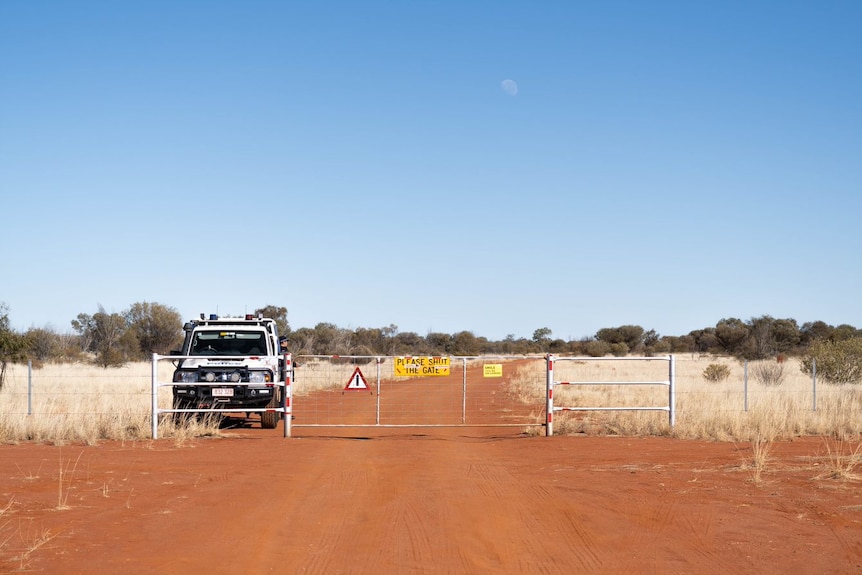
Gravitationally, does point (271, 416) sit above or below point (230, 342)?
below

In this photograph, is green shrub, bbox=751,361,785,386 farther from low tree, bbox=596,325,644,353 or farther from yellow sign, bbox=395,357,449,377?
low tree, bbox=596,325,644,353

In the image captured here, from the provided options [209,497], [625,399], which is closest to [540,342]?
[625,399]

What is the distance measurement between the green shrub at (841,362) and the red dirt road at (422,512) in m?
18.2

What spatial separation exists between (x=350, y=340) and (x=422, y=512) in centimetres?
7016

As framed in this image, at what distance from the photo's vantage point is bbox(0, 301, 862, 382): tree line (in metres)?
49.1

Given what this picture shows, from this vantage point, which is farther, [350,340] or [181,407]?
[350,340]

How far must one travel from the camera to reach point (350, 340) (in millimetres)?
79125

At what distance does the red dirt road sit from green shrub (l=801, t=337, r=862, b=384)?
59.8ft

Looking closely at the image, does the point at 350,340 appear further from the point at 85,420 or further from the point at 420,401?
the point at 85,420

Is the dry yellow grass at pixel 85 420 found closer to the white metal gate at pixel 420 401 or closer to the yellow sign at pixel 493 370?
the white metal gate at pixel 420 401

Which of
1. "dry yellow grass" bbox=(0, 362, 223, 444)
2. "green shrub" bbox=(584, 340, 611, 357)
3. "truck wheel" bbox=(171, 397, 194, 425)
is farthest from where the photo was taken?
"green shrub" bbox=(584, 340, 611, 357)

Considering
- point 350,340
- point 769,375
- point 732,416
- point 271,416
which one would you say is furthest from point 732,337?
point 271,416

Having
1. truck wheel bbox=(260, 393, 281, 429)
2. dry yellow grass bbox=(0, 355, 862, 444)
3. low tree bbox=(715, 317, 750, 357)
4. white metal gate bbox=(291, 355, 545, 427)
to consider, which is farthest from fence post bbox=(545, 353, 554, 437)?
low tree bbox=(715, 317, 750, 357)

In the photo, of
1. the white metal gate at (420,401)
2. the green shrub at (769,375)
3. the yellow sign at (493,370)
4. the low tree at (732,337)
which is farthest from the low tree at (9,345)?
the low tree at (732,337)
